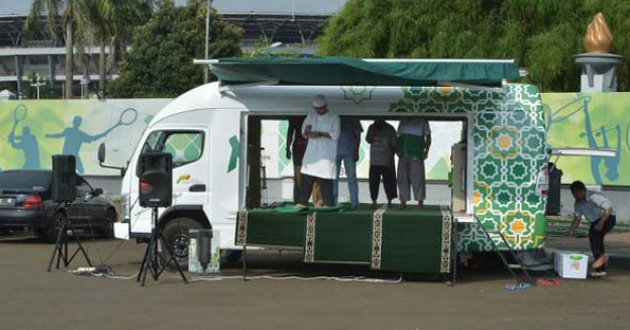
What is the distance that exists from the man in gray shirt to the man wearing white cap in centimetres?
363

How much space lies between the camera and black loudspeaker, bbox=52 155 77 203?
44.8 feet

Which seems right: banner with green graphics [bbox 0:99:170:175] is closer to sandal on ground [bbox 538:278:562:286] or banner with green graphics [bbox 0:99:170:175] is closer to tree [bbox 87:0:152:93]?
tree [bbox 87:0:152:93]

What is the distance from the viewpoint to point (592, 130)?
21609mm

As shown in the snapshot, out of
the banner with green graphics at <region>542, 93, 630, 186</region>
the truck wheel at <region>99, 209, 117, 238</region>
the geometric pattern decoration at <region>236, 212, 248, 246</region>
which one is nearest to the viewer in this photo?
the geometric pattern decoration at <region>236, 212, 248, 246</region>

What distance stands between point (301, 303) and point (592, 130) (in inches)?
503

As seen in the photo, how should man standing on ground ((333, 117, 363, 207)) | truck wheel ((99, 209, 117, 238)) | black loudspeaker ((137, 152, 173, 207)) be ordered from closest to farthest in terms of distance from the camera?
black loudspeaker ((137, 152, 173, 207)) → man standing on ground ((333, 117, 363, 207)) → truck wheel ((99, 209, 117, 238))

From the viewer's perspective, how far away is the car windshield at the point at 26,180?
59.7ft

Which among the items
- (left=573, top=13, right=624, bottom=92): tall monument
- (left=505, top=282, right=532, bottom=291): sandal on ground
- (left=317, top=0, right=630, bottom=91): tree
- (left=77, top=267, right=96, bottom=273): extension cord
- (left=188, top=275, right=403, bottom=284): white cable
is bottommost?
(left=188, top=275, right=403, bottom=284): white cable

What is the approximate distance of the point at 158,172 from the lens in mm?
12508

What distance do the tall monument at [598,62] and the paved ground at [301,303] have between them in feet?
33.0

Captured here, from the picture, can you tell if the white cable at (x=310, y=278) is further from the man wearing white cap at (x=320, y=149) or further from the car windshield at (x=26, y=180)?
the car windshield at (x=26, y=180)

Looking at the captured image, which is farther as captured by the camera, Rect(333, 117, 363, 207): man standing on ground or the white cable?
Rect(333, 117, 363, 207): man standing on ground

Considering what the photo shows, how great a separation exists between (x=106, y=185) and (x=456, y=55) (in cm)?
1165

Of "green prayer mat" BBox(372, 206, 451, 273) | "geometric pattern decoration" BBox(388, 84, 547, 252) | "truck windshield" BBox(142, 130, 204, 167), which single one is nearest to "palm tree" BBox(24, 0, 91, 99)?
"truck windshield" BBox(142, 130, 204, 167)
